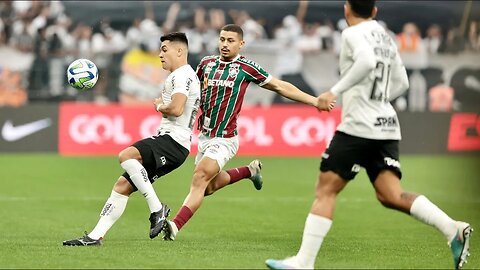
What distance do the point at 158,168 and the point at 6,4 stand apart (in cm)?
1555

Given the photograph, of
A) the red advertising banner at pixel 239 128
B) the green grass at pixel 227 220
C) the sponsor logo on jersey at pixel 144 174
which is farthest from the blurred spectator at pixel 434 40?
the sponsor logo on jersey at pixel 144 174

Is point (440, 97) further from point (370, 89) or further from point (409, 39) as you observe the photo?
point (370, 89)

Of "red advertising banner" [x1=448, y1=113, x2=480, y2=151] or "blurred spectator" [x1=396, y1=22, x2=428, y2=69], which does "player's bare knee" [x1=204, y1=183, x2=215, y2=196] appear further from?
"blurred spectator" [x1=396, y1=22, x2=428, y2=69]

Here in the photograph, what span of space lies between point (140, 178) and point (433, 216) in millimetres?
3060

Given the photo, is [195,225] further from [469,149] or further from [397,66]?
[469,149]

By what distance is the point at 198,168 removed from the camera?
10.1 meters

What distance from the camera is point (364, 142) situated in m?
7.73

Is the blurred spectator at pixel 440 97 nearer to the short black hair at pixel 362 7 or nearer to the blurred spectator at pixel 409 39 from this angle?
the blurred spectator at pixel 409 39

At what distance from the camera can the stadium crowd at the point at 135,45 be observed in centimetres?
2266

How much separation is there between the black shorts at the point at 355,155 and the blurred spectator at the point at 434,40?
17346mm

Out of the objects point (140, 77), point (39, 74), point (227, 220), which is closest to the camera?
point (227, 220)

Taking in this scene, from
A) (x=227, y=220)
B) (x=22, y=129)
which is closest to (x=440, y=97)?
(x=22, y=129)

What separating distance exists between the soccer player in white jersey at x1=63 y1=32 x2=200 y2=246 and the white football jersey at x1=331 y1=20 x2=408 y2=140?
239cm

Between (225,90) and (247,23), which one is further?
(247,23)
